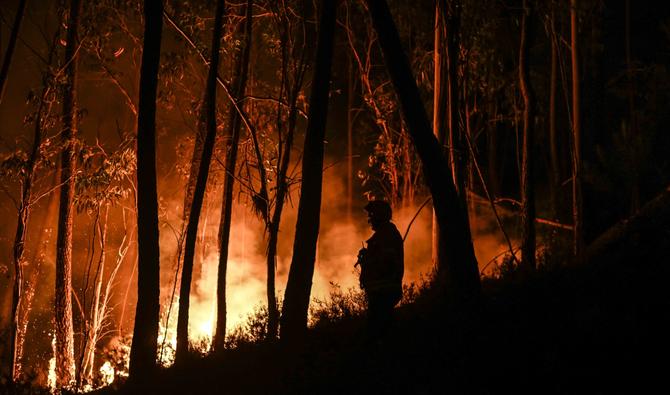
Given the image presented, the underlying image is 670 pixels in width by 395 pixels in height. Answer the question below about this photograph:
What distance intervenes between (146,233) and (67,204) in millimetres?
7213

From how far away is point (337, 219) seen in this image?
2234cm

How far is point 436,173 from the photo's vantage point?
7578 millimetres

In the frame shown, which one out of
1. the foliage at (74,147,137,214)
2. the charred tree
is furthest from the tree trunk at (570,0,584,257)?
the foliage at (74,147,137,214)

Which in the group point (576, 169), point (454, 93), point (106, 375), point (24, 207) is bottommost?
point (106, 375)

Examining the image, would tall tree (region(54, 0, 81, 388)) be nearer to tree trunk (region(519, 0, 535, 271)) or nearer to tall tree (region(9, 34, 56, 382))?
tall tree (region(9, 34, 56, 382))

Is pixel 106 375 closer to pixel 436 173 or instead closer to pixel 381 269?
pixel 381 269

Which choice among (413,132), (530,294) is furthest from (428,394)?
(413,132)

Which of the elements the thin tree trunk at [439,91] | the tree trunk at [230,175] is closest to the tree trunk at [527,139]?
the thin tree trunk at [439,91]

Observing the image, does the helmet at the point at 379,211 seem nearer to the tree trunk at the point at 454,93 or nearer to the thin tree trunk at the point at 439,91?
the tree trunk at the point at 454,93

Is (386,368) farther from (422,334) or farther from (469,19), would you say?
(469,19)

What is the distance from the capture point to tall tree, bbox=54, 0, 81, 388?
14125 mm

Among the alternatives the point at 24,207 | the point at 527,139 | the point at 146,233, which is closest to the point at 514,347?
the point at 146,233

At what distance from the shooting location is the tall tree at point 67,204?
46.3 feet

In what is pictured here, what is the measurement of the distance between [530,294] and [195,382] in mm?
4241
